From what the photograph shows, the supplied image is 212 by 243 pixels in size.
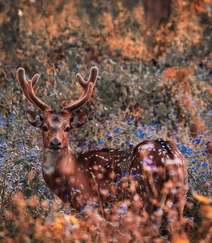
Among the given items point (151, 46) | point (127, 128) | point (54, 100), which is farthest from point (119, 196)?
point (151, 46)

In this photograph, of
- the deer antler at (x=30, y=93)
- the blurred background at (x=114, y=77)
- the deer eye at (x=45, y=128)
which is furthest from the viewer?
the blurred background at (x=114, y=77)

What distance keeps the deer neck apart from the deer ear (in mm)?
311

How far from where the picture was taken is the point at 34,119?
7227 mm

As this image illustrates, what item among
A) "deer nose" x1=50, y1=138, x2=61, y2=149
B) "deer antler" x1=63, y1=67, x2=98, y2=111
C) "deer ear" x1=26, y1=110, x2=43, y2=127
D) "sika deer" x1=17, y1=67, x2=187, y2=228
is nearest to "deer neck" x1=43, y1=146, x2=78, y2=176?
"sika deer" x1=17, y1=67, x2=187, y2=228

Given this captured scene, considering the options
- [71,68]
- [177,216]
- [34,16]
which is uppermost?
[34,16]

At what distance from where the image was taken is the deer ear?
23.5 feet

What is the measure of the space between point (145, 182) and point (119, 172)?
583 mm

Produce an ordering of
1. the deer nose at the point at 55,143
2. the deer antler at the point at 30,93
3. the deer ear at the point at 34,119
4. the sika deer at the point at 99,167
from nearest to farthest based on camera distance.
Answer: the sika deer at the point at 99,167, the deer nose at the point at 55,143, the deer ear at the point at 34,119, the deer antler at the point at 30,93

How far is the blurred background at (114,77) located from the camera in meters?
7.96

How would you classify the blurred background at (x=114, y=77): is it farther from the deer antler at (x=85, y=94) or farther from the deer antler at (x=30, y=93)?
the deer antler at (x=30, y=93)

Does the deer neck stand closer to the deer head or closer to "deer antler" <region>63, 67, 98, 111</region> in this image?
the deer head

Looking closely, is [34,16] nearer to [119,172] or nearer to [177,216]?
[119,172]

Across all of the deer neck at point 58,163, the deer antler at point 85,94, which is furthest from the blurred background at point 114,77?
the deer neck at point 58,163

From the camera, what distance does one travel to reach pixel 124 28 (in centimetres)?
1430
